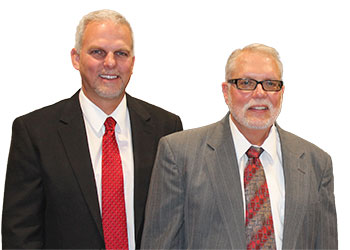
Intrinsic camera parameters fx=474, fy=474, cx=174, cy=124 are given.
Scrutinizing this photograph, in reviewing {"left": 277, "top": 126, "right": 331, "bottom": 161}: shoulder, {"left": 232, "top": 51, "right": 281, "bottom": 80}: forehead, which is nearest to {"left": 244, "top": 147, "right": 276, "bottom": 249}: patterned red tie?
{"left": 277, "top": 126, "right": 331, "bottom": 161}: shoulder

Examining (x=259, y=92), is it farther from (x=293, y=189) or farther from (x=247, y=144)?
(x=293, y=189)

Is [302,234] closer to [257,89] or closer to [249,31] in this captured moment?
[257,89]

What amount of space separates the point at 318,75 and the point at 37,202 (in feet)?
6.49

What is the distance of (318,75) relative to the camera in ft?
10.4

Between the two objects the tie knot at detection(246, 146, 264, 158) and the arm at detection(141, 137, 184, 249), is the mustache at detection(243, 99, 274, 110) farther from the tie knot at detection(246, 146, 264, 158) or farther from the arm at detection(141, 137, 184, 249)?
the arm at detection(141, 137, 184, 249)

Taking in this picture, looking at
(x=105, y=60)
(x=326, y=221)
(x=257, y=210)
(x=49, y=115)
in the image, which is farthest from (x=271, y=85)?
(x=49, y=115)

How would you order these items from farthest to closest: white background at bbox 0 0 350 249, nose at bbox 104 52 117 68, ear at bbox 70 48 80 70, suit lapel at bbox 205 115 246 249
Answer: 1. white background at bbox 0 0 350 249
2. ear at bbox 70 48 80 70
3. nose at bbox 104 52 117 68
4. suit lapel at bbox 205 115 246 249

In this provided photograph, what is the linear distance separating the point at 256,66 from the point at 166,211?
0.82 meters

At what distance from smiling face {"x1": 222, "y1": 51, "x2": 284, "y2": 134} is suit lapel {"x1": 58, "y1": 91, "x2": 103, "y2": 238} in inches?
29.9

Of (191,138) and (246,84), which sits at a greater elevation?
(246,84)

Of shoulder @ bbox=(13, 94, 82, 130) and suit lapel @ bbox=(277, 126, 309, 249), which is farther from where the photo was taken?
shoulder @ bbox=(13, 94, 82, 130)

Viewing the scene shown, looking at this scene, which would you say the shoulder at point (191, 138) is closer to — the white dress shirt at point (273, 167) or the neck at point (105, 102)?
the white dress shirt at point (273, 167)

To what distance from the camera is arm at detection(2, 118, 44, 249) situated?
228cm

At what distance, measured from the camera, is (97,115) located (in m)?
2.45
